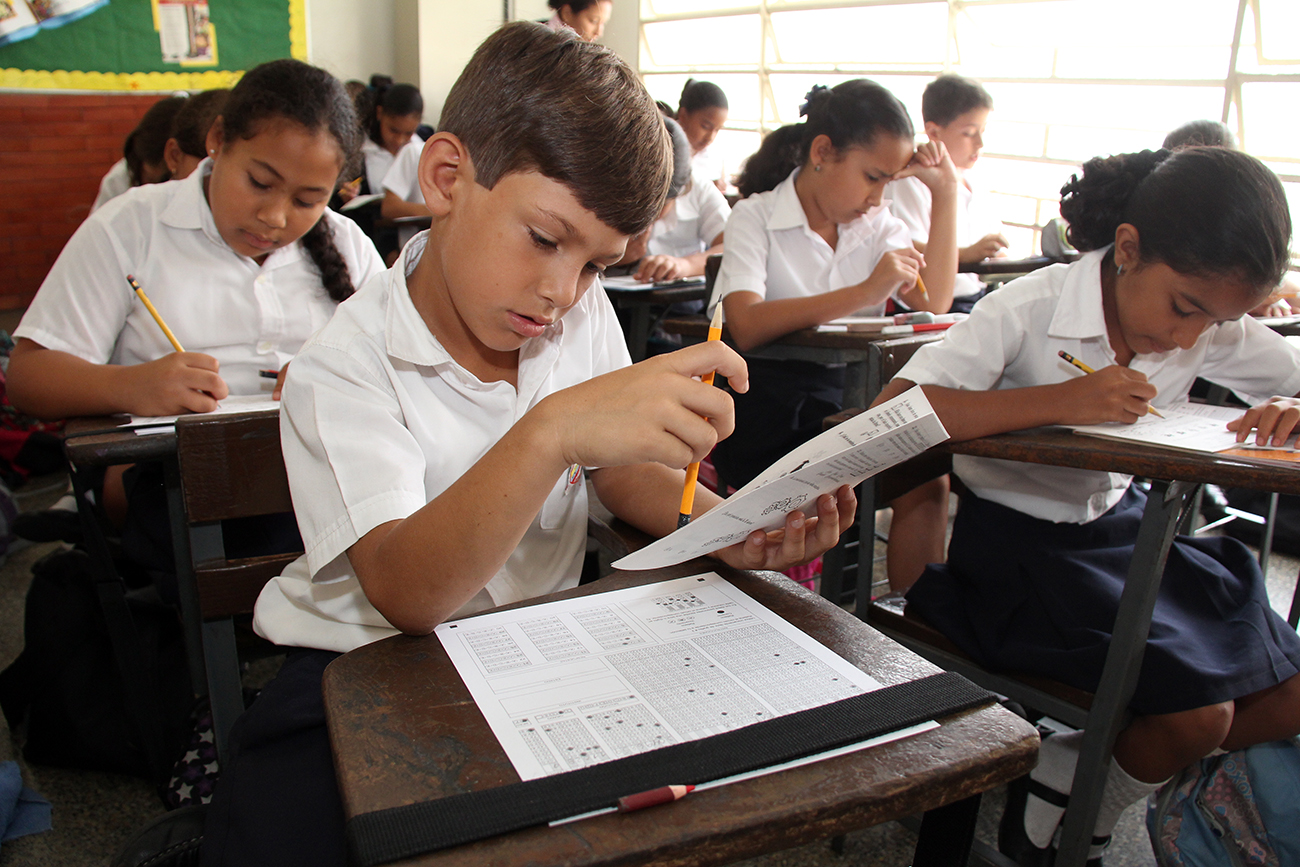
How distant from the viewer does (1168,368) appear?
1.57m

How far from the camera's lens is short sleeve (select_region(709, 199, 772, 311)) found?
2498mm

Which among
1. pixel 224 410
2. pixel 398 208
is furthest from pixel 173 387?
pixel 398 208

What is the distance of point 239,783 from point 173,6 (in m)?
6.17

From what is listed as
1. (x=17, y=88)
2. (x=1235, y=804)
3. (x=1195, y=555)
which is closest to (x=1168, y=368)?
(x=1195, y=555)

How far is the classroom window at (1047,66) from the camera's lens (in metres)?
3.89

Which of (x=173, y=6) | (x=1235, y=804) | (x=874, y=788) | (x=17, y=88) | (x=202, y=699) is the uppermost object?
(x=173, y=6)

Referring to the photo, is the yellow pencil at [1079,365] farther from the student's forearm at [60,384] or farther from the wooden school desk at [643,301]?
the wooden school desk at [643,301]

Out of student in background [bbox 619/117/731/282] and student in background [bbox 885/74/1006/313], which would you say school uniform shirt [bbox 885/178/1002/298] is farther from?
student in background [bbox 619/117/731/282]

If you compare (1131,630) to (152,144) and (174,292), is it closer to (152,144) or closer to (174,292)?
(174,292)

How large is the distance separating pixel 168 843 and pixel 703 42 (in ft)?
26.3

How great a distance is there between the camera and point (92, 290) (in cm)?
162

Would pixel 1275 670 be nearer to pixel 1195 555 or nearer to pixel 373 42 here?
pixel 1195 555

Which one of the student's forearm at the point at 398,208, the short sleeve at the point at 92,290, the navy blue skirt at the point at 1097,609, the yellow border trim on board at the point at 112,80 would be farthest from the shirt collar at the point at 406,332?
the yellow border trim on board at the point at 112,80

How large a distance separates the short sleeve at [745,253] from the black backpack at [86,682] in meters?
1.60
